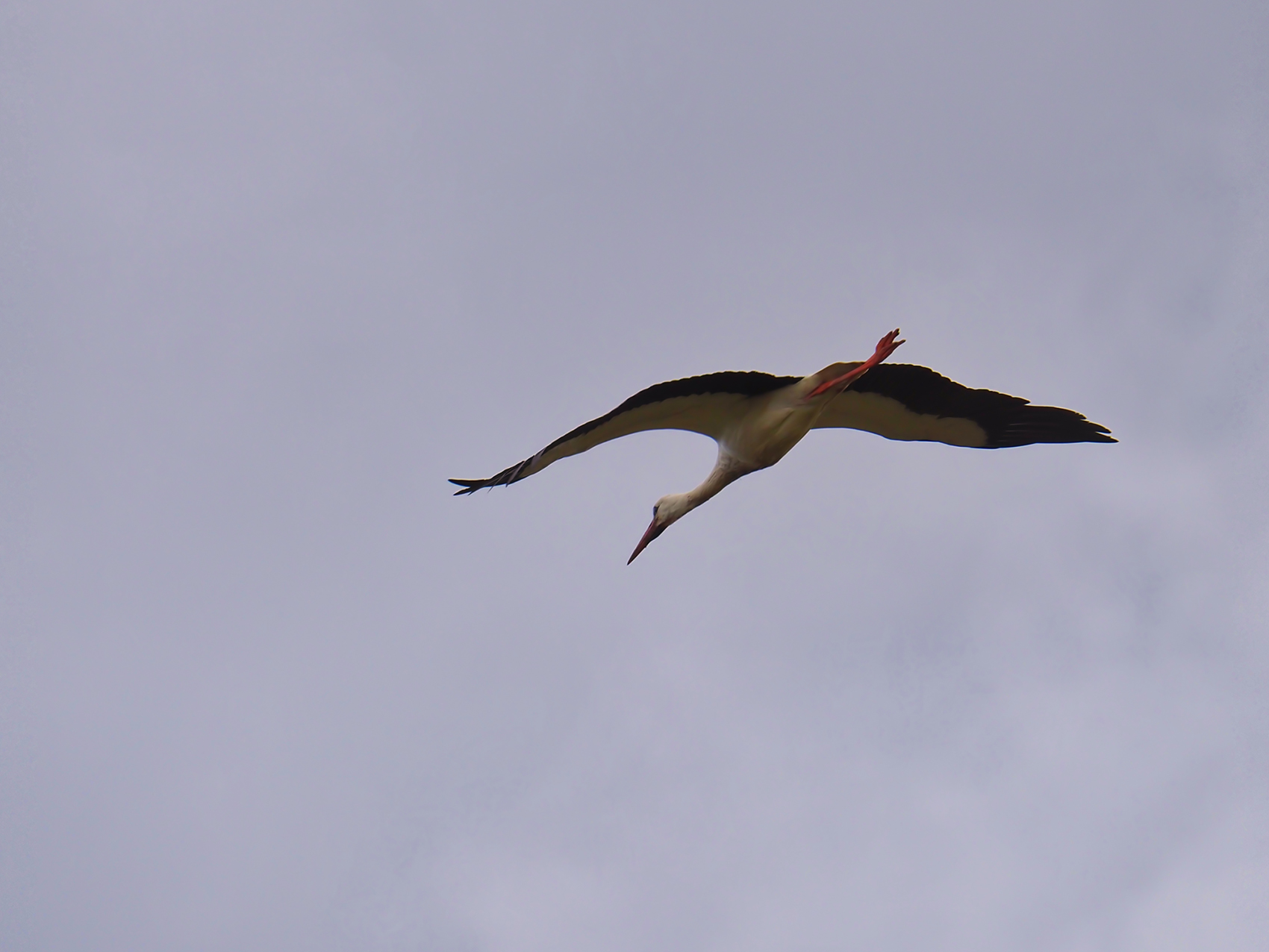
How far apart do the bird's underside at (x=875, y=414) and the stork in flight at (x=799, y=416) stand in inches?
0.5

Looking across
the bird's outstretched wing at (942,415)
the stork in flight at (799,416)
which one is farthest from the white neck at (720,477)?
the bird's outstretched wing at (942,415)

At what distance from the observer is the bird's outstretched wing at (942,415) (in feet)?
46.0

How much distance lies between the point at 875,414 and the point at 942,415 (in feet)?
2.89

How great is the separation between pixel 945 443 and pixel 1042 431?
125 cm

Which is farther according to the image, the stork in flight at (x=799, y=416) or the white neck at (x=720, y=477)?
the white neck at (x=720, y=477)

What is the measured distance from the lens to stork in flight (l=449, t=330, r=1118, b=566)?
12.8 m

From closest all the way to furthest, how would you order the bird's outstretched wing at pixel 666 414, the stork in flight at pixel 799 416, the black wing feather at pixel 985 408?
the bird's outstretched wing at pixel 666 414 → the stork in flight at pixel 799 416 → the black wing feather at pixel 985 408

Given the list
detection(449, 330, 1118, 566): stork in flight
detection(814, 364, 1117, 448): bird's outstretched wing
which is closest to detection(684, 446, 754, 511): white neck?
detection(449, 330, 1118, 566): stork in flight

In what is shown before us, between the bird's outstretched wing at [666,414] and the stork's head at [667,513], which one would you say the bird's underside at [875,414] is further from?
the stork's head at [667,513]

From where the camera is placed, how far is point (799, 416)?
13.5 meters

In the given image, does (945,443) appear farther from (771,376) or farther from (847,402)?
(771,376)

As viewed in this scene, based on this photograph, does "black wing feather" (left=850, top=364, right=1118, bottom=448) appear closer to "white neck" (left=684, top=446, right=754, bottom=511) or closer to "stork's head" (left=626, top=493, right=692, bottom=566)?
"white neck" (left=684, top=446, right=754, bottom=511)

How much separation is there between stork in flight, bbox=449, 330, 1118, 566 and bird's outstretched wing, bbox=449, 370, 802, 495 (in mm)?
13

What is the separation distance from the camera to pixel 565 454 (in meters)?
12.4
